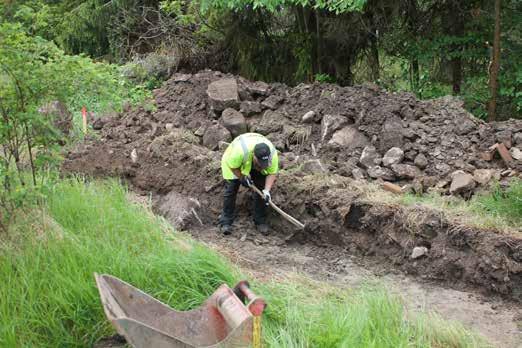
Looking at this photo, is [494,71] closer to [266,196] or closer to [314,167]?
[314,167]

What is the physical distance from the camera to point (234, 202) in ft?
23.9

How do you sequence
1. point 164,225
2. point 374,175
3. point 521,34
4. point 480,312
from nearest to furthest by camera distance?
point 480,312 → point 164,225 → point 374,175 → point 521,34

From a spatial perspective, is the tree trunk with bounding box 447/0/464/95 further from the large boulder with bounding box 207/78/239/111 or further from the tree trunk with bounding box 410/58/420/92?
the large boulder with bounding box 207/78/239/111

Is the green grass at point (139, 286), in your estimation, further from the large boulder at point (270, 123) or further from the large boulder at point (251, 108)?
the large boulder at point (251, 108)

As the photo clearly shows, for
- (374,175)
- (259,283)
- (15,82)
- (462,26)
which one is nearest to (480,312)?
(259,283)

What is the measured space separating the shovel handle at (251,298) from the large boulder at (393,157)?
176 inches

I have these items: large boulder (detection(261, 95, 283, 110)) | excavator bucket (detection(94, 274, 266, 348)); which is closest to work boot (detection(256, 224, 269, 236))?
large boulder (detection(261, 95, 283, 110))

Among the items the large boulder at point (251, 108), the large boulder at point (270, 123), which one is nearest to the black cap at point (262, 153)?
the large boulder at point (270, 123)

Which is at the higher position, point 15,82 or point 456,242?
point 15,82

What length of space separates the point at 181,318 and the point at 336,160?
15.4ft

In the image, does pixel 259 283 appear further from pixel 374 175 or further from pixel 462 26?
pixel 462 26

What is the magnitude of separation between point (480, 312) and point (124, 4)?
44.2ft

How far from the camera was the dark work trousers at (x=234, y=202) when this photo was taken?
7129mm

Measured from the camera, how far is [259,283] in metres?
4.66
